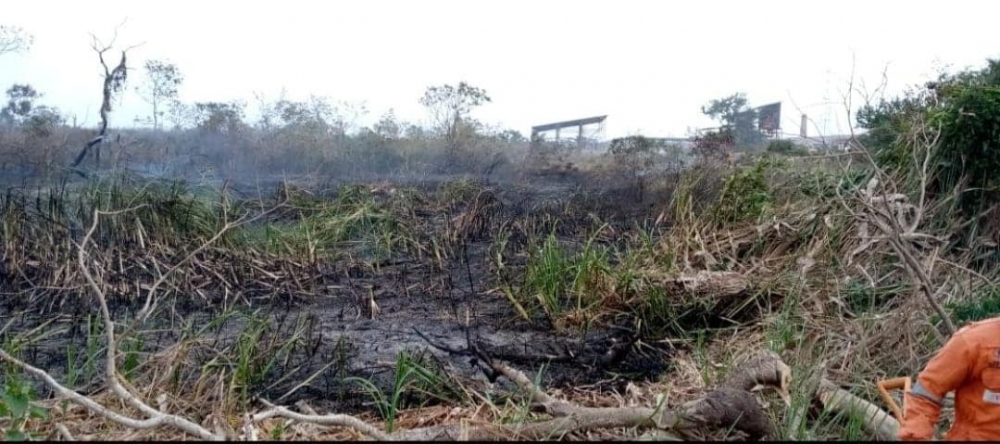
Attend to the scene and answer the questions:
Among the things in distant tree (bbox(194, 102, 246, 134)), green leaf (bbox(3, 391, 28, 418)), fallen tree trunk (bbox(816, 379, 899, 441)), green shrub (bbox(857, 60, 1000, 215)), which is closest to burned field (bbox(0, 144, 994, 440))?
fallen tree trunk (bbox(816, 379, 899, 441))

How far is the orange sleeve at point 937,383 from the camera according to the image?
9.82ft

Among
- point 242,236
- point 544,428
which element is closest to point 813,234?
point 544,428

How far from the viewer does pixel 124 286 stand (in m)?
6.62

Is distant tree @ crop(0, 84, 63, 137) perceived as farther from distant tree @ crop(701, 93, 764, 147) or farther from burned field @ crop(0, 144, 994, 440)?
distant tree @ crop(701, 93, 764, 147)

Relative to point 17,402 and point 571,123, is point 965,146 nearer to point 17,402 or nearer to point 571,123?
point 17,402

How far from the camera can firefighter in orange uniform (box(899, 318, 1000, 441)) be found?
3002 mm

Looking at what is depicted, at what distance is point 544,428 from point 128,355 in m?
2.52

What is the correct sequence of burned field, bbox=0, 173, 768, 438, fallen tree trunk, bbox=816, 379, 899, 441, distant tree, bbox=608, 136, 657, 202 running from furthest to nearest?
1. distant tree, bbox=608, 136, 657, 202
2. burned field, bbox=0, 173, 768, 438
3. fallen tree trunk, bbox=816, 379, 899, 441

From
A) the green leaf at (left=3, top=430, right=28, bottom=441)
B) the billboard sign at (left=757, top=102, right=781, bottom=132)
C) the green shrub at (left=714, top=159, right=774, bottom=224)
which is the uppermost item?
the billboard sign at (left=757, top=102, right=781, bottom=132)

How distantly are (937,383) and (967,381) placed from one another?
0.17 meters

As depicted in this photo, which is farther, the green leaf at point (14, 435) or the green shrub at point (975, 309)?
the green shrub at point (975, 309)

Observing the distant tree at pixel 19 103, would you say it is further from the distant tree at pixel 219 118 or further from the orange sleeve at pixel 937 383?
the orange sleeve at pixel 937 383

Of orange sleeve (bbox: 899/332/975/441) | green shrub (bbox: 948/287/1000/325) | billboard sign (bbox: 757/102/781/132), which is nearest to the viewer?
orange sleeve (bbox: 899/332/975/441)

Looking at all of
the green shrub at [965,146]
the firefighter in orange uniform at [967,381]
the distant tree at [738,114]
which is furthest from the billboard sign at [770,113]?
the firefighter in orange uniform at [967,381]
